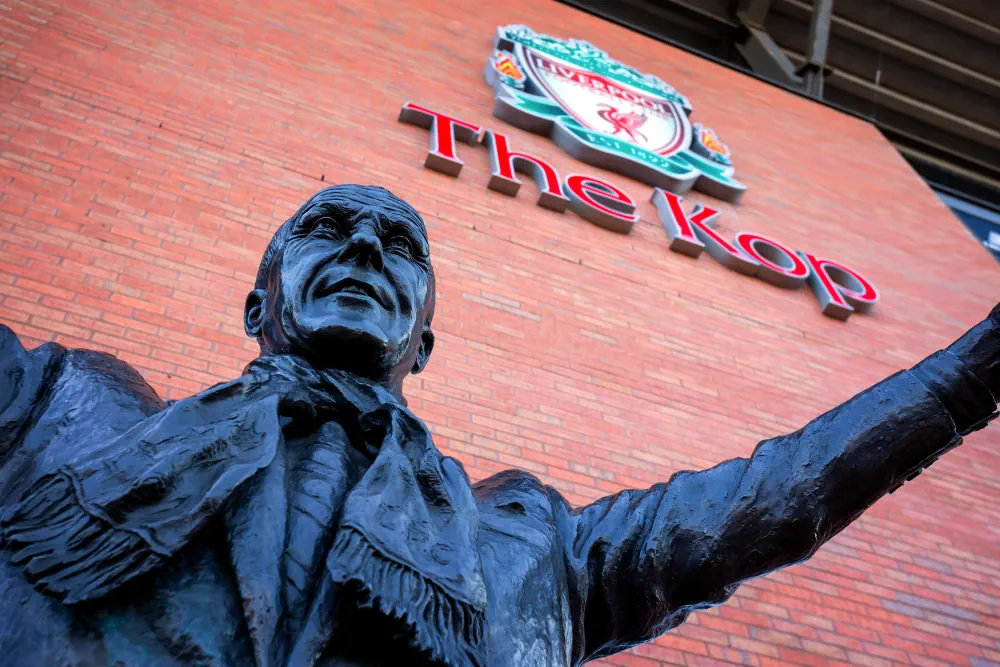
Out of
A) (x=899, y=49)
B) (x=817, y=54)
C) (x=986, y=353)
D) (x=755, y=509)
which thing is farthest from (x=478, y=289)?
(x=899, y=49)

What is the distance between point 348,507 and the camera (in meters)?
1.40

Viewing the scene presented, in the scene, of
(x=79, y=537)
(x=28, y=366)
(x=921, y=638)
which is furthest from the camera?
(x=921, y=638)

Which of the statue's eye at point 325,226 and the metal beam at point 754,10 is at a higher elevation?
the statue's eye at point 325,226

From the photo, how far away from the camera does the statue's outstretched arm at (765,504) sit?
5.30ft

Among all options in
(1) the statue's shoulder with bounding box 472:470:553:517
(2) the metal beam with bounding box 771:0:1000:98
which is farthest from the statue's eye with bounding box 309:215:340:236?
(2) the metal beam with bounding box 771:0:1000:98

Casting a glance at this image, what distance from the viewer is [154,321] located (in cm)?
431

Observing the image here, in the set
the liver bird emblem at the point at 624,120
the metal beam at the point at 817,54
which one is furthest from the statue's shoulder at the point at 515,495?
the metal beam at the point at 817,54

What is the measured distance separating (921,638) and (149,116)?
5142mm

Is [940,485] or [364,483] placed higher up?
[364,483]

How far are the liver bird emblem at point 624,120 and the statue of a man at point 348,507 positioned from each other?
600 centimetres

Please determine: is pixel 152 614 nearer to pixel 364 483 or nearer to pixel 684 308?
pixel 364 483

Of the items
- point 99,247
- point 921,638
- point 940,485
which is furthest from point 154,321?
point 940,485

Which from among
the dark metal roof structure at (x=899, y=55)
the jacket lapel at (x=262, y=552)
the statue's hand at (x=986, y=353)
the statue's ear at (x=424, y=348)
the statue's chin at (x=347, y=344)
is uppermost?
the statue's hand at (x=986, y=353)

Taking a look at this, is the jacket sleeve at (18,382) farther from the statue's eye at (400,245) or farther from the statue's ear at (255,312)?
the statue's eye at (400,245)
